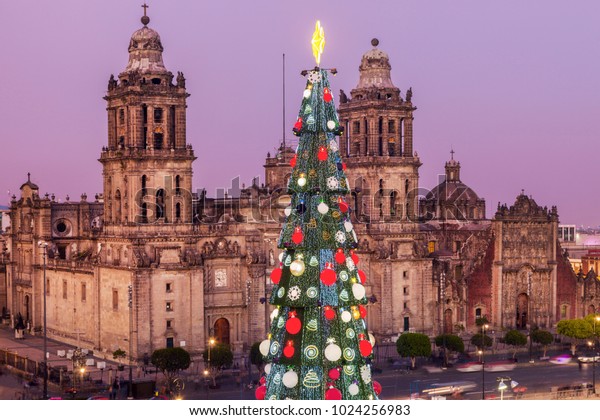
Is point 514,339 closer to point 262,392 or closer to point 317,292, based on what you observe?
point 262,392

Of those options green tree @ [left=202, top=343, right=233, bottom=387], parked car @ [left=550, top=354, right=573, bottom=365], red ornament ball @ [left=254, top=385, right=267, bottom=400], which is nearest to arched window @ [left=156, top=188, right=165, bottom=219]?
green tree @ [left=202, top=343, right=233, bottom=387]

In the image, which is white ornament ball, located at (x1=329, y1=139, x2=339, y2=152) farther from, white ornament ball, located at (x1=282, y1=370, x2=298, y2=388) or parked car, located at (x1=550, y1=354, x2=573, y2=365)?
parked car, located at (x1=550, y1=354, x2=573, y2=365)

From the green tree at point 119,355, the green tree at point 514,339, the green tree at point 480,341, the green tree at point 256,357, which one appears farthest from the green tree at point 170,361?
the green tree at point 514,339

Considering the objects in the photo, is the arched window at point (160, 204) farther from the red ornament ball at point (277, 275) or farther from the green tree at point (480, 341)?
the red ornament ball at point (277, 275)

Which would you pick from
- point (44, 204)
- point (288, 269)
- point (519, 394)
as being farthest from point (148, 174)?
point (288, 269)

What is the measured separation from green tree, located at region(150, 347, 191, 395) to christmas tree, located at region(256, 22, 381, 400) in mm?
22416

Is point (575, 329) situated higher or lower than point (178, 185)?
lower

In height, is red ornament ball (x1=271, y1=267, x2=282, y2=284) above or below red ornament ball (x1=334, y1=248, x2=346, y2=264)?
below

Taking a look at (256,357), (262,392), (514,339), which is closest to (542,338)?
(514,339)

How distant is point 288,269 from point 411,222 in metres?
35.6

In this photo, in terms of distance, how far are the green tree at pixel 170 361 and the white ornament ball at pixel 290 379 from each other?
2271cm

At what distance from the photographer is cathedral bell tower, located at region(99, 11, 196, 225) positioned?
51625 mm

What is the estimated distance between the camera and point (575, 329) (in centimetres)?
5634

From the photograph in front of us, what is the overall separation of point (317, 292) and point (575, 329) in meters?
34.7
